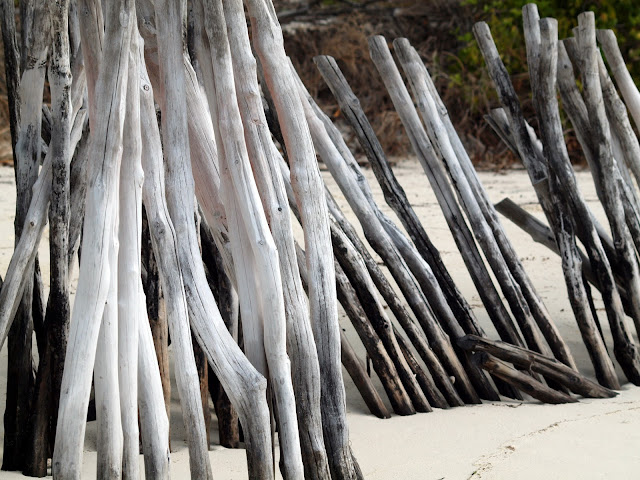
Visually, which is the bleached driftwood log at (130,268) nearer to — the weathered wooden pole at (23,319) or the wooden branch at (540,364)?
the weathered wooden pole at (23,319)

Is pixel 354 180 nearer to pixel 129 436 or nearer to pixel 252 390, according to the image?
pixel 252 390

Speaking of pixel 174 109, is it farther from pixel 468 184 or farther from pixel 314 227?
pixel 468 184

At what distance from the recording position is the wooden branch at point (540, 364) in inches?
115

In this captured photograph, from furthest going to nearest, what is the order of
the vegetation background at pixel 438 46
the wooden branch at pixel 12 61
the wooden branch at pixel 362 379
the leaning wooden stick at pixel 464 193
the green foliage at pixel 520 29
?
the vegetation background at pixel 438 46, the green foliage at pixel 520 29, the leaning wooden stick at pixel 464 193, the wooden branch at pixel 362 379, the wooden branch at pixel 12 61

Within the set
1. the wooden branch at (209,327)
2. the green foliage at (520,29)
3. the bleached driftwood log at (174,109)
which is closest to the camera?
the wooden branch at (209,327)

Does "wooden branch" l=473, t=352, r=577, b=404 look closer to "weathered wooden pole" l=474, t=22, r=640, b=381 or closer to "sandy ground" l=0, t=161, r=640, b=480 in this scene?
"sandy ground" l=0, t=161, r=640, b=480

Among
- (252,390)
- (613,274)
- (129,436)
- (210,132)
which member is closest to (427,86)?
(613,274)

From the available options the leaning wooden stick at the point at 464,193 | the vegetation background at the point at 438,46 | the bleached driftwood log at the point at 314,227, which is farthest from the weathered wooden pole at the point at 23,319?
the vegetation background at the point at 438,46

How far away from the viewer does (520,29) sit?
316 inches

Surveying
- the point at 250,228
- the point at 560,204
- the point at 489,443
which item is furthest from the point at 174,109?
the point at 560,204

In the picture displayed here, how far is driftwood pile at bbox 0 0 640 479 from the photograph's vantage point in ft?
6.26

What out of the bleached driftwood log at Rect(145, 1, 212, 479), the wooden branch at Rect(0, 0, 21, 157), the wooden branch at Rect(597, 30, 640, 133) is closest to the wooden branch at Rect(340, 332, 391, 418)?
the bleached driftwood log at Rect(145, 1, 212, 479)

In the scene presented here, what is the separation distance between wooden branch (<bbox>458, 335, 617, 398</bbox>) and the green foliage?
5.26 meters

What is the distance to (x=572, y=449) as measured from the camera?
95.6 inches
